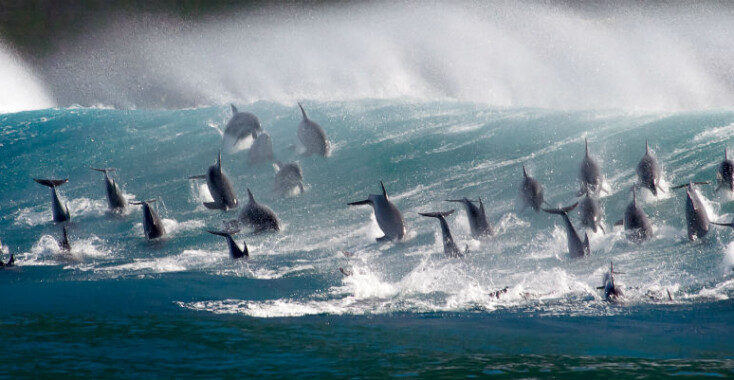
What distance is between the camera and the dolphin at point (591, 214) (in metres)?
13.0

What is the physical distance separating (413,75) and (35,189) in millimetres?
13073

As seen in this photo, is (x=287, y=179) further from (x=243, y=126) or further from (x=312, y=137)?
(x=243, y=126)

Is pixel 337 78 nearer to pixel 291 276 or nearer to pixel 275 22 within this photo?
pixel 291 276

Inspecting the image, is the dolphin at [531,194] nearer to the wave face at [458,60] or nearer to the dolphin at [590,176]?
the dolphin at [590,176]

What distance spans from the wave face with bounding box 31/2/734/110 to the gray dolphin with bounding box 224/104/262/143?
5.06 meters

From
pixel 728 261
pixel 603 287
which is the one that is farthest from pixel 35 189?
pixel 728 261

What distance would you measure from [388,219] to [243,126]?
6.68 meters

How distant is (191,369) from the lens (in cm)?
806

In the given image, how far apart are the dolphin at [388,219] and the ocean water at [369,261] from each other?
0.25 metres

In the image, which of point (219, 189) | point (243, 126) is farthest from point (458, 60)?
point (219, 189)

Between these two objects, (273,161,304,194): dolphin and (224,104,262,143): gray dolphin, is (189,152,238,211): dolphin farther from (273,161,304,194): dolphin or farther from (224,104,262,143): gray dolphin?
(224,104,262,143): gray dolphin

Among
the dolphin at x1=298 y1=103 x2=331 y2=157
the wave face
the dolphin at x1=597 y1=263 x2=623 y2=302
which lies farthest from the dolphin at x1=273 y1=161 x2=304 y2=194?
the dolphin at x1=597 y1=263 x2=623 y2=302

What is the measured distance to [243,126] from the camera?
18875mm

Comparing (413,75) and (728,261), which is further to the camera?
(413,75)
